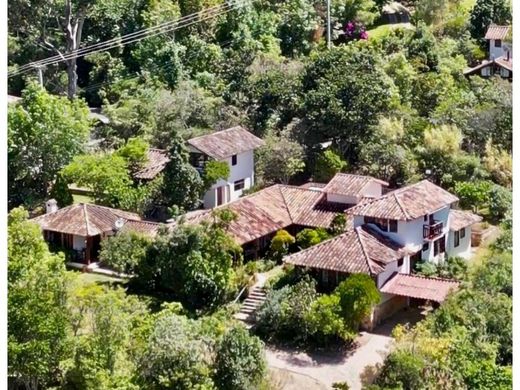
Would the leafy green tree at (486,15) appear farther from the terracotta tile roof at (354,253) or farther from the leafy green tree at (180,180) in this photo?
the terracotta tile roof at (354,253)

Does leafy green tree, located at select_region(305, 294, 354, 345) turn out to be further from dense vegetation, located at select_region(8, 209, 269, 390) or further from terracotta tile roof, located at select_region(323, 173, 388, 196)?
terracotta tile roof, located at select_region(323, 173, 388, 196)

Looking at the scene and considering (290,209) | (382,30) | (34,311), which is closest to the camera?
(34,311)

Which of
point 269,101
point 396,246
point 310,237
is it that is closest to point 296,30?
point 269,101

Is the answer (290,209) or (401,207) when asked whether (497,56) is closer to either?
(290,209)

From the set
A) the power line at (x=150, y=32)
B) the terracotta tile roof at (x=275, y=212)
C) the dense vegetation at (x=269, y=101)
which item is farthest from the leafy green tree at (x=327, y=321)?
the power line at (x=150, y=32)

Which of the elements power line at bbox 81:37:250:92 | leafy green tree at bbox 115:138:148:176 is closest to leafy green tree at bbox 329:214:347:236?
leafy green tree at bbox 115:138:148:176

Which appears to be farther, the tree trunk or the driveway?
the tree trunk
